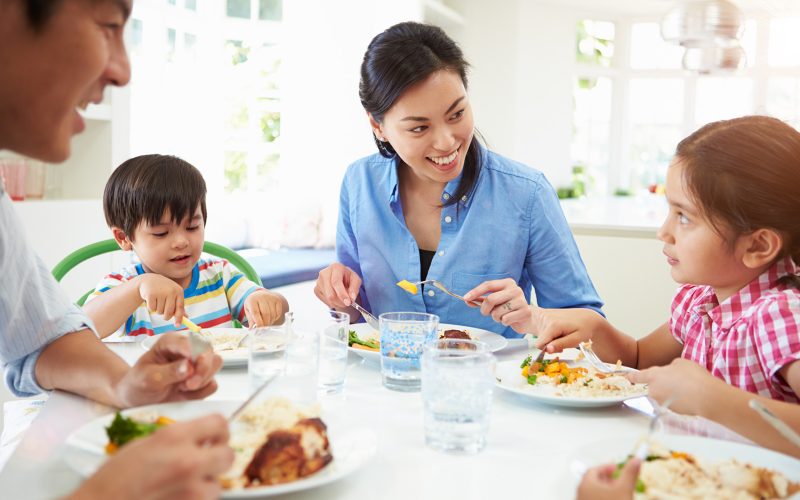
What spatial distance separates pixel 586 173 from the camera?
27.0 feet

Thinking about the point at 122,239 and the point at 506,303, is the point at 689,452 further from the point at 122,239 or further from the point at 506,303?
the point at 122,239

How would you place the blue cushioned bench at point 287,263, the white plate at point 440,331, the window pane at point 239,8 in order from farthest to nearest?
the window pane at point 239,8
the blue cushioned bench at point 287,263
the white plate at point 440,331

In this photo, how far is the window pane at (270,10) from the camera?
15.9 feet

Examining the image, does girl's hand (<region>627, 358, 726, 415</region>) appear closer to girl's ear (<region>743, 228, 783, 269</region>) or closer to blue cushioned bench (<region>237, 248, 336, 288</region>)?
girl's ear (<region>743, 228, 783, 269</region>)

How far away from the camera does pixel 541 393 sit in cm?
117

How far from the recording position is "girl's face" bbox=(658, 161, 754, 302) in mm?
1301

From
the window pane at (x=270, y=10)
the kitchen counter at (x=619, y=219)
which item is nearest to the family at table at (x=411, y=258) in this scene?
the kitchen counter at (x=619, y=219)

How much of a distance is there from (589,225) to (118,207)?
10.9ft

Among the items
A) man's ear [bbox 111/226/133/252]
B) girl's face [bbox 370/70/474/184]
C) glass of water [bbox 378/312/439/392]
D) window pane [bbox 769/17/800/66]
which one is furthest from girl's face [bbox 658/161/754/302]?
window pane [bbox 769/17/800/66]

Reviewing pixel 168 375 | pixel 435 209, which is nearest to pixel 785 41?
pixel 435 209

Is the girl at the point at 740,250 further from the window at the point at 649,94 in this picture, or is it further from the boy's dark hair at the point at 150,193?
the window at the point at 649,94

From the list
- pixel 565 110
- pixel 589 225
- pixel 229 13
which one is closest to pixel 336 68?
pixel 229 13

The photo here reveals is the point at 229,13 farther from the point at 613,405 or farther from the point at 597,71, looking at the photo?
the point at 597,71

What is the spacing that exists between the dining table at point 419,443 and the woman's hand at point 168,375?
0.06 meters
